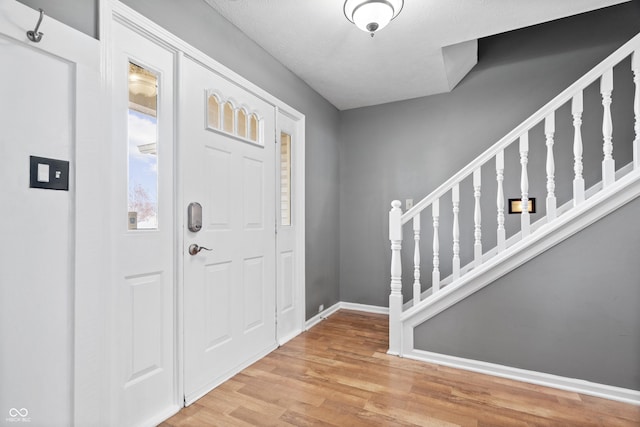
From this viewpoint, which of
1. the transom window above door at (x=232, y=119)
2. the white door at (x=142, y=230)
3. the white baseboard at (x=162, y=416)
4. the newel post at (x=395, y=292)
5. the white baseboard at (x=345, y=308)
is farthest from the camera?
the white baseboard at (x=345, y=308)

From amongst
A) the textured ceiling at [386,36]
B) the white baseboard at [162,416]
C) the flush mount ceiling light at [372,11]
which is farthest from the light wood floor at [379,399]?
the textured ceiling at [386,36]

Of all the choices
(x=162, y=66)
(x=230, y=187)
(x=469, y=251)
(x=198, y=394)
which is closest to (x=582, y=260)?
(x=469, y=251)

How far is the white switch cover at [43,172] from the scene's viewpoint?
3.90 feet

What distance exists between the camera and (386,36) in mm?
2379

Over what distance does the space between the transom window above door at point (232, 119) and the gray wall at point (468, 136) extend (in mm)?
1699

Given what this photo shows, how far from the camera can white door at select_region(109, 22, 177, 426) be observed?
5.02ft

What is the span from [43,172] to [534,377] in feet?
9.83

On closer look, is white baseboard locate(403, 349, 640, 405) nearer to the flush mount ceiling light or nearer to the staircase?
the staircase

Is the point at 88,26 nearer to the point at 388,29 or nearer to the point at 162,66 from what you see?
the point at 162,66

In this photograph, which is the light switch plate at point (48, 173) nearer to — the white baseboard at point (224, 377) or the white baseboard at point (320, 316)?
the white baseboard at point (224, 377)

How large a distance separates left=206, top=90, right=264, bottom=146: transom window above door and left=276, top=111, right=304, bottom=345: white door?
290mm

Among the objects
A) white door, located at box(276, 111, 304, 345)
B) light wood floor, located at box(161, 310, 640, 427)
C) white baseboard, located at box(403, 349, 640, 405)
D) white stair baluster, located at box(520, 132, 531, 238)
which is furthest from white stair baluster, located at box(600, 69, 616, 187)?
white door, located at box(276, 111, 304, 345)

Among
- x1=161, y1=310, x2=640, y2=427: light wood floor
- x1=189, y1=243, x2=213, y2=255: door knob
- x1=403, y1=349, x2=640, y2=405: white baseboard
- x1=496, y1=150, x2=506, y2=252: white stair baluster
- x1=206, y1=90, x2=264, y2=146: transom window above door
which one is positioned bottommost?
x1=161, y1=310, x2=640, y2=427: light wood floor

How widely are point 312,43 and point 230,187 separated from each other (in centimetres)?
133
